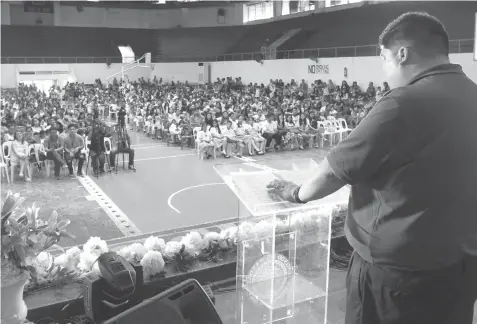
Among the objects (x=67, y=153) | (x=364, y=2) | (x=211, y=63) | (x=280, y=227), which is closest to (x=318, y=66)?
(x=364, y=2)

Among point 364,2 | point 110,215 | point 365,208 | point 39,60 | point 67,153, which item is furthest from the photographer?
point 39,60

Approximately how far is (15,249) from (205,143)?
9620mm

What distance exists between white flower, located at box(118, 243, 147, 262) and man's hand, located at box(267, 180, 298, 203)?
67.2 inches

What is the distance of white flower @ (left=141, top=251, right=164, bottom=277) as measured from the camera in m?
3.35

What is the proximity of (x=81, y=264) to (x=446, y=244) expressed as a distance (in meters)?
2.47

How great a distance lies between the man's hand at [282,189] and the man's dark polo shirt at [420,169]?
0.34 meters

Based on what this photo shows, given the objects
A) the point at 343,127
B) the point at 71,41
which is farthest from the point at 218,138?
the point at 71,41

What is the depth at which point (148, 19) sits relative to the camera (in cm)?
3516

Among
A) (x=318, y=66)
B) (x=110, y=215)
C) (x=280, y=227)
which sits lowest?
(x=110, y=215)

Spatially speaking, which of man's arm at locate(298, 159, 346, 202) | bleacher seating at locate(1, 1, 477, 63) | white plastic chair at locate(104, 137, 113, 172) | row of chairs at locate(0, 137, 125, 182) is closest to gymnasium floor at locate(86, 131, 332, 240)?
white plastic chair at locate(104, 137, 113, 172)

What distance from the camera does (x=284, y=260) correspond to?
116 inches

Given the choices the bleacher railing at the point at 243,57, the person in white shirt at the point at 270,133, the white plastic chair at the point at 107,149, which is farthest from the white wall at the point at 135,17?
the white plastic chair at the point at 107,149

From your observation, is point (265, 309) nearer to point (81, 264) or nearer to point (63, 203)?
point (81, 264)

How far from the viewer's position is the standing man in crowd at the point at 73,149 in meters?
9.91
